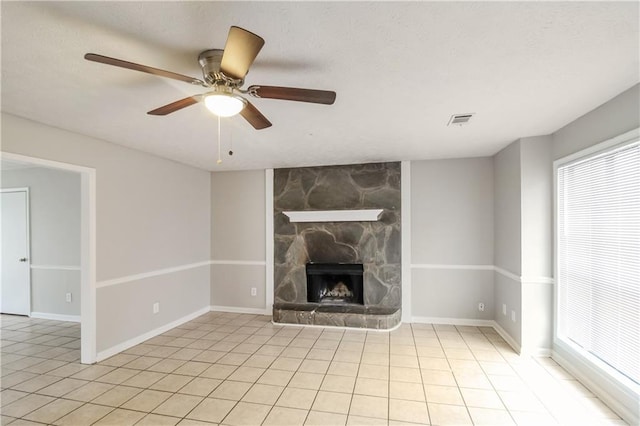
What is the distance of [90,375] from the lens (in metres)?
2.97

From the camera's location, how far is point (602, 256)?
8.47ft

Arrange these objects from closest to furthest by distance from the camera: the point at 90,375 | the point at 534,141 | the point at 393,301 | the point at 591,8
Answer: the point at 591,8 < the point at 90,375 < the point at 534,141 < the point at 393,301

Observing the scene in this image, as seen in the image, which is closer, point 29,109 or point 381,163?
point 29,109

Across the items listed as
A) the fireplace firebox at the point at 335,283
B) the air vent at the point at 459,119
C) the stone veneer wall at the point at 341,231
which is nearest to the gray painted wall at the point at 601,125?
the air vent at the point at 459,119

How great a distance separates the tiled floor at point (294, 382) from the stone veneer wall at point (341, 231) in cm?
90

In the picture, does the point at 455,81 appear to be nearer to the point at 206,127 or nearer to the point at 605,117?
the point at 605,117

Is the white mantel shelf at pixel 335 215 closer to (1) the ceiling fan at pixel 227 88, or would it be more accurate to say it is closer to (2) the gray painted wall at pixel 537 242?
(2) the gray painted wall at pixel 537 242

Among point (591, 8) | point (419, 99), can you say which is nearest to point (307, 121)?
point (419, 99)

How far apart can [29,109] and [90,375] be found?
2.46 metres

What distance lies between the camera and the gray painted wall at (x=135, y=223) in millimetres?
3037

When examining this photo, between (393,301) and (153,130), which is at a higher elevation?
(153,130)

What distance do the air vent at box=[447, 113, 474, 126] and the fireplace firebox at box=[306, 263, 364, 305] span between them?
250cm

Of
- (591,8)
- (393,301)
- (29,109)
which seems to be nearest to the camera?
(591,8)

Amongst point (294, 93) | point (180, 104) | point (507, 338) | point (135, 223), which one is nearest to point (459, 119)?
point (294, 93)
